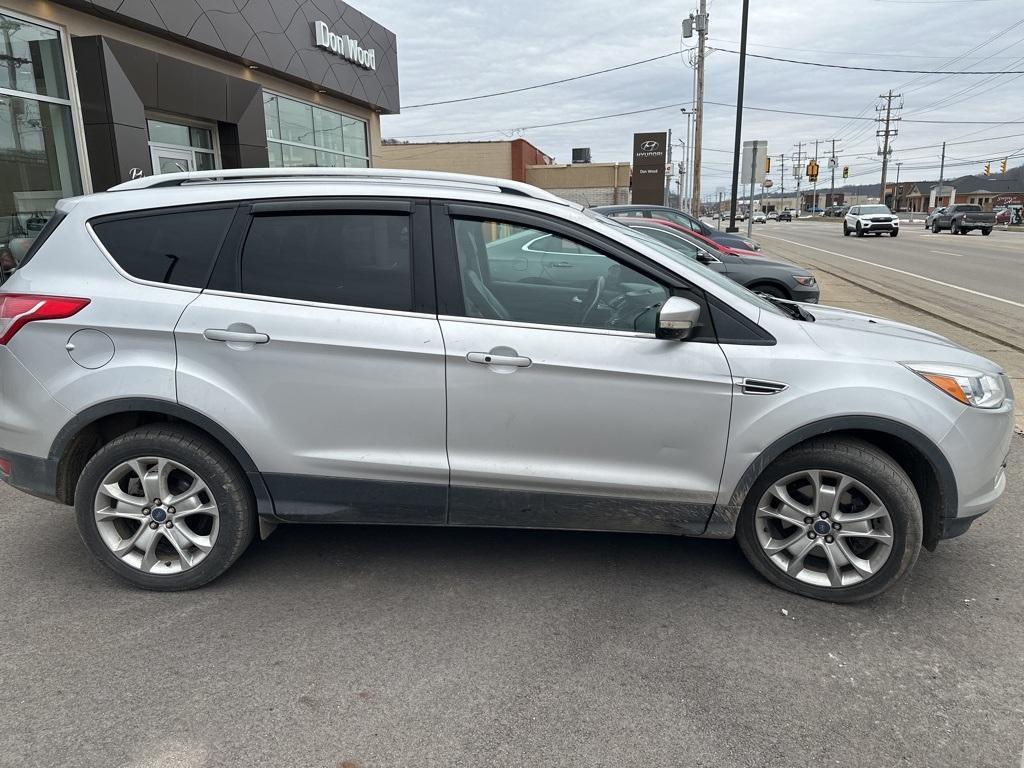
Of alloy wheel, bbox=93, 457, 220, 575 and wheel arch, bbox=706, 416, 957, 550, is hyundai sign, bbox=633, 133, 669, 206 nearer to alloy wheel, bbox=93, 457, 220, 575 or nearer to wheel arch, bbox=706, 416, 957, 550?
wheel arch, bbox=706, 416, 957, 550

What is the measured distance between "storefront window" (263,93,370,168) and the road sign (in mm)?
10151

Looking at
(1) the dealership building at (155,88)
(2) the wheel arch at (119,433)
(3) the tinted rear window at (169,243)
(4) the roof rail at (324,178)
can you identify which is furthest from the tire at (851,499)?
(1) the dealership building at (155,88)

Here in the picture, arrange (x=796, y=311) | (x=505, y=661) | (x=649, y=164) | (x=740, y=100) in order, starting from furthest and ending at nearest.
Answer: (x=649, y=164)
(x=740, y=100)
(x=796, y=311)
(x=505, y=661)

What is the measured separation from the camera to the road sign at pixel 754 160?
19.6 meters

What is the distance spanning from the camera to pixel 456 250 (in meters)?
3.26

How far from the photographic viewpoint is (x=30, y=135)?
370 inches

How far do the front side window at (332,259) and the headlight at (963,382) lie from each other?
88.3 inches

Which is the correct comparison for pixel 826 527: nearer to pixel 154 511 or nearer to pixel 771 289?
pixel 154 511

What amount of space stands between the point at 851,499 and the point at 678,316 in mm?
1156

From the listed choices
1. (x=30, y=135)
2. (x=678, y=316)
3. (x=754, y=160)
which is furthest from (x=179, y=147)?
(x=754, y=160)

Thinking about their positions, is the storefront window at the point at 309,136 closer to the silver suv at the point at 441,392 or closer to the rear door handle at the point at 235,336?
the silver suv at the point at 441,392

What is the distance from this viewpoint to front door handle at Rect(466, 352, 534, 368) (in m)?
3.11

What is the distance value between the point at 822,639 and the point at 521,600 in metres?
1.27

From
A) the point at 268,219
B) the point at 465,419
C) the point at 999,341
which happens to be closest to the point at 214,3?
the point at 268,219
